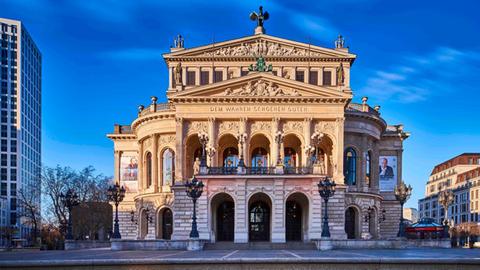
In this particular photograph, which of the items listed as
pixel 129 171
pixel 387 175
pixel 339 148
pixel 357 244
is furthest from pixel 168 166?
pixel 357 244

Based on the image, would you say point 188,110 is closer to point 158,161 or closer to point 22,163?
point 158,161

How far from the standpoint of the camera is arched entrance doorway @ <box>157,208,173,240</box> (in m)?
66.9

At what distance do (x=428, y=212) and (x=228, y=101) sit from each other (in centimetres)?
10406

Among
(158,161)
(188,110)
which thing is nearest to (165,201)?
(158,161)

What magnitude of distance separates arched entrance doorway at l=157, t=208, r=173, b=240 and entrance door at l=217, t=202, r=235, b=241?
9.02 m

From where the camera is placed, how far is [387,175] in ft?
238

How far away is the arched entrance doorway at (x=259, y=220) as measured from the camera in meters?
59.4

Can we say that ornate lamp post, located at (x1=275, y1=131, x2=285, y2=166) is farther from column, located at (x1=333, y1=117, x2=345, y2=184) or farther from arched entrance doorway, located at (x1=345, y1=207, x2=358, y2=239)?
arched entrance doorway, located at (x1=345, y1=207, x2=358, y2=239)

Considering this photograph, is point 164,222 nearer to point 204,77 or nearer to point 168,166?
point 168,166

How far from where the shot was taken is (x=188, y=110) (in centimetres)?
6106

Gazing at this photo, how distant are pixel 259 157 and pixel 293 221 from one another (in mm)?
8143

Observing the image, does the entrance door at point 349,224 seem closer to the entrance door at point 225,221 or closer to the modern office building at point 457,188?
the entrance door at point 225,221

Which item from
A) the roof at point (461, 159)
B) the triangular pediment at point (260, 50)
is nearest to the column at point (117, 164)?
the triangular pediment at point (260, 50)

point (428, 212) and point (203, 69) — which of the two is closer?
point (203, 69)
